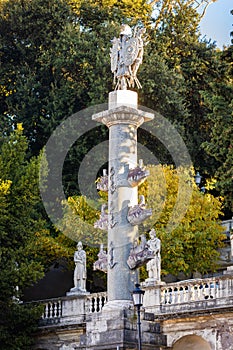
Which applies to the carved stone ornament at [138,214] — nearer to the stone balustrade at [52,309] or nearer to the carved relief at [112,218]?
the carved relief at [112,218]

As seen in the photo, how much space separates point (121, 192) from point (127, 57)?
328cm

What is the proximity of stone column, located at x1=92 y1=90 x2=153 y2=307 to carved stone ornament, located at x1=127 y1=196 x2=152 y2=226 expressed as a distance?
0.49 ft

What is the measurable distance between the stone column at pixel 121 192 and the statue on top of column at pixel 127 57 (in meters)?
0.34

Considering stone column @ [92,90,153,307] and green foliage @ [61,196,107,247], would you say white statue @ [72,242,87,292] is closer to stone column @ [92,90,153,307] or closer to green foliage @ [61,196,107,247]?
green foliage @ [61,196,107,247]

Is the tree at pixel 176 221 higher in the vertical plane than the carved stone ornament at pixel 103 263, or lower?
higher

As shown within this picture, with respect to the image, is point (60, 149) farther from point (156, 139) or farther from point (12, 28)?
point (12, 28)

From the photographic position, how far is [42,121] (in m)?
40.8

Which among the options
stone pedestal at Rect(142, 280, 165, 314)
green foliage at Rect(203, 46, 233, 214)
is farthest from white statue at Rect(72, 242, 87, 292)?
green foliage at Rect(203, 46, 233, 214)

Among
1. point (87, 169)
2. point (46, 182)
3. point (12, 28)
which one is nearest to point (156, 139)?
point (87, 169)

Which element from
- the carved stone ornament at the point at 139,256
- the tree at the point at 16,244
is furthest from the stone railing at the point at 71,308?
the carved stone ornament at the point at 139,256

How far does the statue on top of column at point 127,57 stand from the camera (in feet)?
71.5

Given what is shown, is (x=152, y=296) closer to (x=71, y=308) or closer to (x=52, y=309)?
(x=71, y=308)

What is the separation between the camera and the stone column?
67.7ft

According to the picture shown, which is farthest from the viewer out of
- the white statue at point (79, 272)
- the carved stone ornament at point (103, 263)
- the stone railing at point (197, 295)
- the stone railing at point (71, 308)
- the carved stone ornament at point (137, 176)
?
the white statue at point (79, 272)
